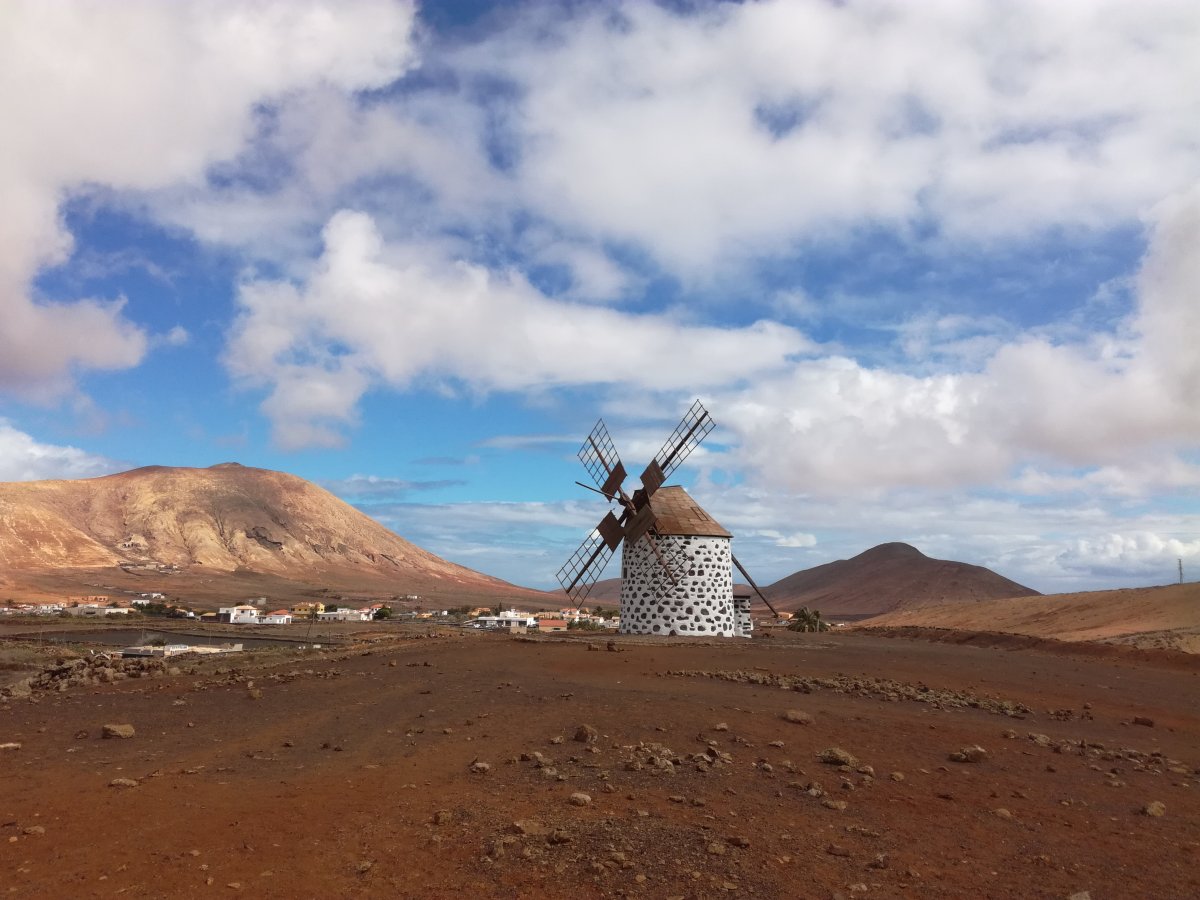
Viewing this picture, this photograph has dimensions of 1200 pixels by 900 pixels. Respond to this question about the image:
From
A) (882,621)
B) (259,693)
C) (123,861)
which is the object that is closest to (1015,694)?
(259,693)

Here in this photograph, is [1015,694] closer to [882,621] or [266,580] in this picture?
[882,621]

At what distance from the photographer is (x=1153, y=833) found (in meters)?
9.16

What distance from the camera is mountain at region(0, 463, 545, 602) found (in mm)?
113375

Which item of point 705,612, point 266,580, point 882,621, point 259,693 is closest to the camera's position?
point 259,693

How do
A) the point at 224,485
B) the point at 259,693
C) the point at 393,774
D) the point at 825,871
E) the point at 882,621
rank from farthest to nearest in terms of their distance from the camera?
the point at 224,485
the point at 882,621
the point at 259,693
the point at 393,774
the point at 825,871

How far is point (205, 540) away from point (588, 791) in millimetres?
145758

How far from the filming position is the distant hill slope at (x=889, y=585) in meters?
114

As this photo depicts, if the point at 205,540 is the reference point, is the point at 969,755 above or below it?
below

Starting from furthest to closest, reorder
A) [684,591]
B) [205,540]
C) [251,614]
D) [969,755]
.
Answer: [205,540] → [251,614] → [684,591] → [969,755]

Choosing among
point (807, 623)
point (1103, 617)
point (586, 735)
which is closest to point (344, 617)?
point (807, 623)

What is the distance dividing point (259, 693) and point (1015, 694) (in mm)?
17042

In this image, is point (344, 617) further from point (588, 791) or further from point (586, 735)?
point (588, 791)

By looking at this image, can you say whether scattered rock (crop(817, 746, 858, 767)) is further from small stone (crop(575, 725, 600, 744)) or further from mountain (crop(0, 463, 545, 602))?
mountain (crop(0, 463, 545, 602))

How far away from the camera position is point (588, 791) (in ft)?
31.5
